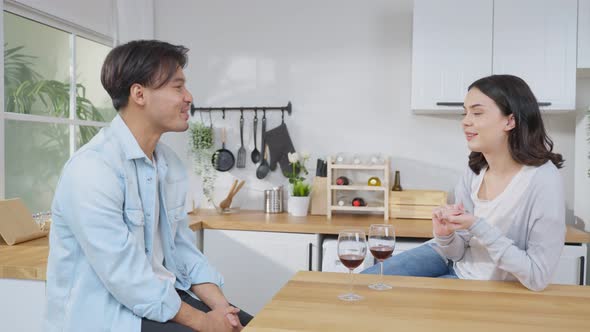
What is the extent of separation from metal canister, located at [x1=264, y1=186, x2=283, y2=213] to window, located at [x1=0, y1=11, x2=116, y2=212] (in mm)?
1142

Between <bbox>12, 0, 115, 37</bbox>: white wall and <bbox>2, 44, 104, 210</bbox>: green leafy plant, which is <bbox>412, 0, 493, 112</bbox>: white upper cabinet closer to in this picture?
<bbox>12, 0, 115, 37</bbox>: white wall

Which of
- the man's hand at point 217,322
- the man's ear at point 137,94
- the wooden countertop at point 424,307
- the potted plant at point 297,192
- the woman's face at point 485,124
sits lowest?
the man's hand at point 217,322

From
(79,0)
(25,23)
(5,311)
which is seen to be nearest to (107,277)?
(5,311)

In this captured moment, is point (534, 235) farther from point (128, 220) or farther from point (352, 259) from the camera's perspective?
point (128, 220)

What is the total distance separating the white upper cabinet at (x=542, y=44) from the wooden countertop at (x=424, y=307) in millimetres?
1740

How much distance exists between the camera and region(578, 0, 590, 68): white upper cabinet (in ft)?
10.00

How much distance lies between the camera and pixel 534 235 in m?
1.75

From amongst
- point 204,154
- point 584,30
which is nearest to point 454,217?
point 584,30

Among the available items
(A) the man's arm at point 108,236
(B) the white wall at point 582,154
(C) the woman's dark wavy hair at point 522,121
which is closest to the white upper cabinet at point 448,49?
(B) the white wall at point 582,154

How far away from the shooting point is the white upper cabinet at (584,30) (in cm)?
305

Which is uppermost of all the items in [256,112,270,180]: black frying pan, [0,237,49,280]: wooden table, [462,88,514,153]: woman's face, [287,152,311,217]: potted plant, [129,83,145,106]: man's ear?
[129,83,145,106]: man's ear

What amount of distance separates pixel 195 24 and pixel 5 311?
7.92 feet

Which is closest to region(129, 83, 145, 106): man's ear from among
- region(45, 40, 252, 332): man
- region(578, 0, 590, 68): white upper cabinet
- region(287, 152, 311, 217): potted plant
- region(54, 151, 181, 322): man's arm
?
region(45, 40, 252, 332): man

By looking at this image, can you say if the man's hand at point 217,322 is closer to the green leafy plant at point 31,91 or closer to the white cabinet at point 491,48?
the green leafy plant at point 31,91
